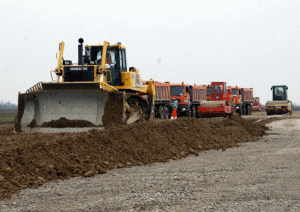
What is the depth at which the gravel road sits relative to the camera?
25.1 ft

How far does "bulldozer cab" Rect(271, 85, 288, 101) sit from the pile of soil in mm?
29961

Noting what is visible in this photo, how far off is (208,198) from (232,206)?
70 cm

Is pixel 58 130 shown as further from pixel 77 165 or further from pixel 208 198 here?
pixel 208 198

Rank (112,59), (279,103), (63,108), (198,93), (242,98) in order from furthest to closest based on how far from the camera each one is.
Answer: (242,98) → (279,103) → (198,93) → (112,59) → (63,108)

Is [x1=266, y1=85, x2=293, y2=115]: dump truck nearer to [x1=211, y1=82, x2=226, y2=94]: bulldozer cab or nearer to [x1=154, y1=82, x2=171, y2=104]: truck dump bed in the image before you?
[x1=211, y1=82, x2=226, y2=94]: bulldozer cab

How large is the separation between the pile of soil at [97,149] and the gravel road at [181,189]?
49 cm

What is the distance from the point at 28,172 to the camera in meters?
10.3

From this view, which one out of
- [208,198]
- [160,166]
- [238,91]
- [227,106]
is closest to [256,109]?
[238,91]

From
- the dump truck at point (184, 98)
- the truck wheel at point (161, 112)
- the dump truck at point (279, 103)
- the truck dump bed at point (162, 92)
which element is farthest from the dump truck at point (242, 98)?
the truck wheel at point (161, 112)

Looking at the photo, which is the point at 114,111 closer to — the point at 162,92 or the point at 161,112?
the point at 161,112

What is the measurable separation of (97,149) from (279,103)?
3595cm

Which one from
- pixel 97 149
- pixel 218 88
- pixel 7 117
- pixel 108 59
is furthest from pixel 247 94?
pixel 97 149

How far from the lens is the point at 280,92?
48625 mm

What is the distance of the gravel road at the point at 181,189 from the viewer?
25.1ft
